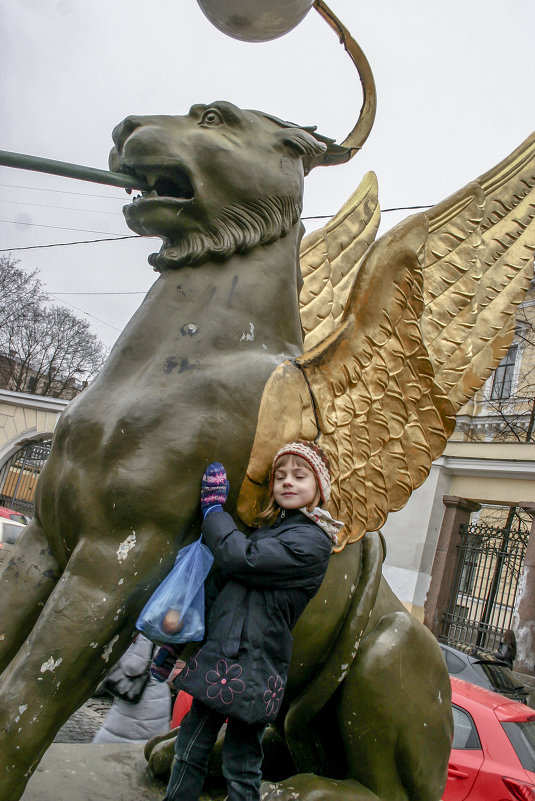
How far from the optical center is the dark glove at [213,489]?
1.90 meters

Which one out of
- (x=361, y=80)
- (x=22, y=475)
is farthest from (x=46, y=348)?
(x=361, y=80)

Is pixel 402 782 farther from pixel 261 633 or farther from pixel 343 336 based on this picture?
pixel 343 336

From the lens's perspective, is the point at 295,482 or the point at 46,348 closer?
the point at 295,482

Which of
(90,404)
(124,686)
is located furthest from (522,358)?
(90,404)

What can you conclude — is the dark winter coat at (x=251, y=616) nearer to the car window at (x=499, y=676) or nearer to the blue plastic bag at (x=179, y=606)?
the blue plastic bag at (x=179, y=606)

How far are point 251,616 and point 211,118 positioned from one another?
1.55 metres

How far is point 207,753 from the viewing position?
6.27ft

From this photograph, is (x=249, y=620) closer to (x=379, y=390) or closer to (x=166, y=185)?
(x=379, y=390)

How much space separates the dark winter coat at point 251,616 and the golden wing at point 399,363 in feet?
0.66

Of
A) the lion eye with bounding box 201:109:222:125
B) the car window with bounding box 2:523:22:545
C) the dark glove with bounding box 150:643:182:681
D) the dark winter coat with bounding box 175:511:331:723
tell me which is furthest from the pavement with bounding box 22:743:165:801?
the car window with bounding box 2:523:22:545

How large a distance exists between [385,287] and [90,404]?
0.99 meters

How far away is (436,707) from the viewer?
234 cm

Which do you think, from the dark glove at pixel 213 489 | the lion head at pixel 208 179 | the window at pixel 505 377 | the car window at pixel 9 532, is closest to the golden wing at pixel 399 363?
the dark glove at pixel 213 489

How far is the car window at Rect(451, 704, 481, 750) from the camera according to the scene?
458 cm
